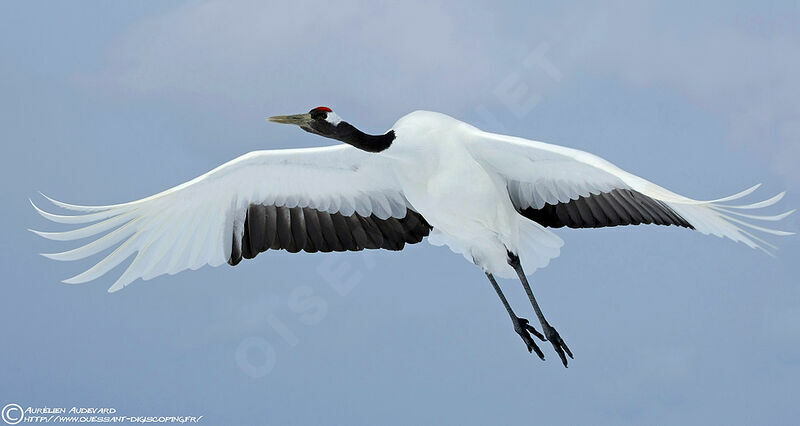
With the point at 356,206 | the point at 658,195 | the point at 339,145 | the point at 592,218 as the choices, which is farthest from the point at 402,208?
the point at 658,195

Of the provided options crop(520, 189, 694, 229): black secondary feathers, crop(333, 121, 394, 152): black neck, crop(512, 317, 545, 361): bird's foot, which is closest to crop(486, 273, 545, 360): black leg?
crop(512, 317, 545, 361): bird's foot

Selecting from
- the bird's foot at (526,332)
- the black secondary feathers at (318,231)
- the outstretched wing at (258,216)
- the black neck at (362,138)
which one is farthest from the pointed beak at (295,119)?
the bird's foot at (526,332)

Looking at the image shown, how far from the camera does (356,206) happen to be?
895 centimetres

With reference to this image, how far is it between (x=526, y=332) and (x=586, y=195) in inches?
55.1

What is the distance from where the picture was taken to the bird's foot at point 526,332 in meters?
8.80

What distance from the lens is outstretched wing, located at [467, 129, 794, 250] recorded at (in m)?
7.31

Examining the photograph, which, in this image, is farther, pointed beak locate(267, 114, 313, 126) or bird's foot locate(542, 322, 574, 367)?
bird's foot locate(542, 322, 574, 367)

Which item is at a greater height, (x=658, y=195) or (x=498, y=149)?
(x=498, y=149)

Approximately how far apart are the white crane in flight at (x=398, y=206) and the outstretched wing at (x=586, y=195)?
1cm

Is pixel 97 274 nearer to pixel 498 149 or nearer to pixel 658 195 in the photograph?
pixel 498 149

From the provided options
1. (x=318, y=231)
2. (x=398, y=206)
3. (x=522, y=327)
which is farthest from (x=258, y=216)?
(x=522, y=327)

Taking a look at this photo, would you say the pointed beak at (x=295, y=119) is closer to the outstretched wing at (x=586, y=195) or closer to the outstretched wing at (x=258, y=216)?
the outstretched wing at (x=258, y=216)

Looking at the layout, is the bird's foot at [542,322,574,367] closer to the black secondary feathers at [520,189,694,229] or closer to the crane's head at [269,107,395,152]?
the black secondary feathers at [520,189,694,229]

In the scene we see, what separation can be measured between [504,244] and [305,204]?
1816mm
